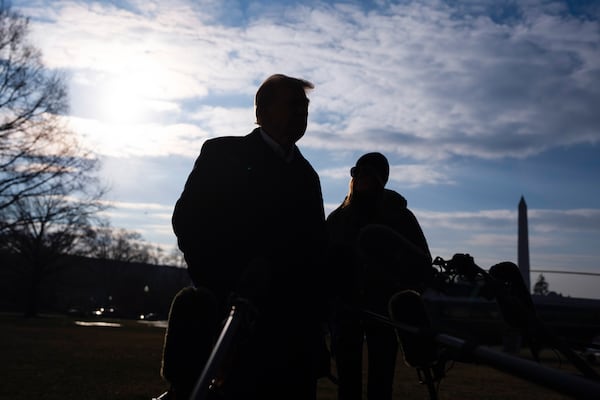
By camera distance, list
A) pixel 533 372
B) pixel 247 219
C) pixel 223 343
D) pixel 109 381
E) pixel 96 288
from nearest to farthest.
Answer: pixel 533 372
pixel 223 343
pixel 247 219
pixel 109 381
pixel 96 288

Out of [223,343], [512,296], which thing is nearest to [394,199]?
[512,296]

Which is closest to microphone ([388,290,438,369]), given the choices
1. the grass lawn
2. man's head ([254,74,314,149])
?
man's head ([254,74,314,149])

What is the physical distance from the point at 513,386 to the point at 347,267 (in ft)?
38.9

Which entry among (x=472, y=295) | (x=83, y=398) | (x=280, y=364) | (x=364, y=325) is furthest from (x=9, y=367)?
(x=472, y=295)

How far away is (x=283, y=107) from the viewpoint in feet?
9.63

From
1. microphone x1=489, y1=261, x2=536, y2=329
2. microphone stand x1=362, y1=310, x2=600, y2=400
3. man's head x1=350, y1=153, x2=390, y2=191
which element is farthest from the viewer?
man's head x1=350, y1=153, x2=390, y2=191

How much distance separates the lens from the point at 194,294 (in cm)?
219

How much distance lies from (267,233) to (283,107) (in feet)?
1.91

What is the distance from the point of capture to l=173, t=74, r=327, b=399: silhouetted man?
263 cm

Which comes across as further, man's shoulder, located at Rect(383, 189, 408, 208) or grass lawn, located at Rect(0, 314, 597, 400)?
grass lawn, located at Rect(0, 314, 597, 400)

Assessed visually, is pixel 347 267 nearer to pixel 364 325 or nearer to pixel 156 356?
pixel 364 325

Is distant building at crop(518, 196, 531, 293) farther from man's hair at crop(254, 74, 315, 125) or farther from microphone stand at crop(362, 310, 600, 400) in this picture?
microphone stand at crop(362, 310, 600, 400)

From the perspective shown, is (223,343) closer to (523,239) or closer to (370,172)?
(370,172)

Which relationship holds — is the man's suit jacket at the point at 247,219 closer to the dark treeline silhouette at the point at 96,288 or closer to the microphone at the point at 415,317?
the microphone at the point at 415,317
